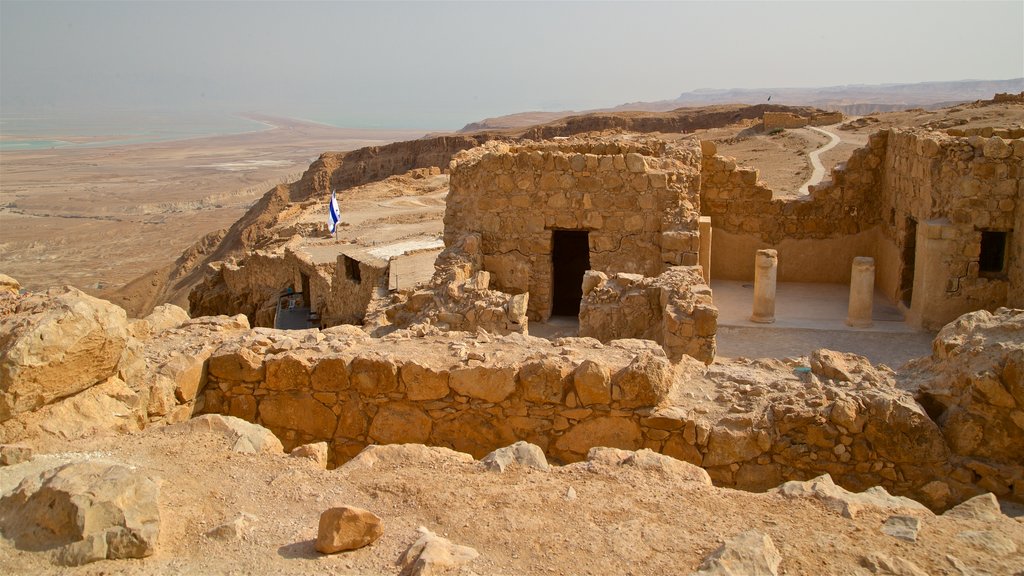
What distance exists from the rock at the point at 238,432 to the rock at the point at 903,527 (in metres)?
3.18

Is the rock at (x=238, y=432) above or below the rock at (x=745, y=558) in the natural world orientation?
below

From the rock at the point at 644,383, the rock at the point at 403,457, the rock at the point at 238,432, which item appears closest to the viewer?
the rock at the point at 403,457

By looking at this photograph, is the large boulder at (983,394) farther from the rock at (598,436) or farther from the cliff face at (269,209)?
the cliff face at (269,209)

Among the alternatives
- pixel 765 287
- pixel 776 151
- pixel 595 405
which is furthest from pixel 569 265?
pixel 776 151

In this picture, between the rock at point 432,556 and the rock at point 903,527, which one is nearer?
the rock at point 432,556

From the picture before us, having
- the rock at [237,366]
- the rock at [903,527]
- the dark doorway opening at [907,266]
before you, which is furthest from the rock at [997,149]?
the rock at [237,366]

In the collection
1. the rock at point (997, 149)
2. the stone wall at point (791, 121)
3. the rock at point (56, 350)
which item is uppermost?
the stone wall at point (791, 121)

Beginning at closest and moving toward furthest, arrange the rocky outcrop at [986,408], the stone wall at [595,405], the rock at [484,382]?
the rocky outcrop at [986,408] → the stone wall at [595,405] → the rock at [484,382]

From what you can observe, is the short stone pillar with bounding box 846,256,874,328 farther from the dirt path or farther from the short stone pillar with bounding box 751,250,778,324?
the dirt path

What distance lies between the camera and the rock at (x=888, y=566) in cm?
312

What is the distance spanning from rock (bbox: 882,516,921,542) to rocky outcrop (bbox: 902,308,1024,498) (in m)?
1.70

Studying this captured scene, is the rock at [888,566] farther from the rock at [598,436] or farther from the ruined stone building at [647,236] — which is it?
the ruined stone building at [647,236]

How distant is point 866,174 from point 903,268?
2.08 metres

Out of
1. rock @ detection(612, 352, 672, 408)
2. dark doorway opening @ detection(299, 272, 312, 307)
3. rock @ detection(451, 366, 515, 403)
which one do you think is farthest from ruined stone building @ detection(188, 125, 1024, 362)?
dark doorway opening @ detection(299, 272, 312, 307)
